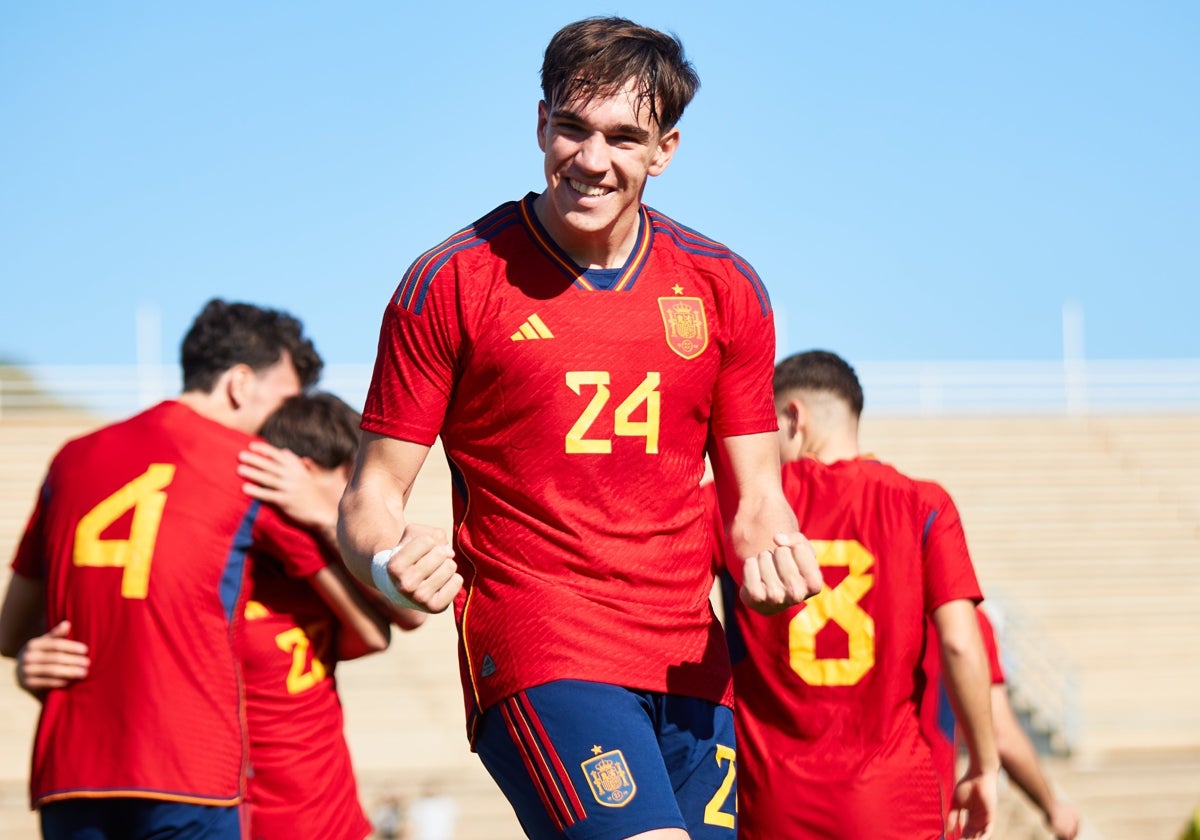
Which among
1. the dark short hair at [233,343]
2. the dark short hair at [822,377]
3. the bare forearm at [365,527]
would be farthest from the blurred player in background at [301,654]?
the dark short hair at [822,377]

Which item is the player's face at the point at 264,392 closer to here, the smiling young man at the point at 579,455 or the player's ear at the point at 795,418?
the player's ear at the point at 795,418

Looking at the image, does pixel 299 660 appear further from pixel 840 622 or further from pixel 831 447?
pixel 831 447

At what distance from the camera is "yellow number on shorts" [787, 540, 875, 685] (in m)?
4.65

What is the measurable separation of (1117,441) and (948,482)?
149 inches

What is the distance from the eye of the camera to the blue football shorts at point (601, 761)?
304 centimetres

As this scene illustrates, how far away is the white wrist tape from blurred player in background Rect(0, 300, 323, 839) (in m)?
1.57

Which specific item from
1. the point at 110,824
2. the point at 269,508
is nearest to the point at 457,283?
the point at 269,508

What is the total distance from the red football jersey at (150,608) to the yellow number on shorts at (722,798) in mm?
1739

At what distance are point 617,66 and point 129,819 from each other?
2.63m

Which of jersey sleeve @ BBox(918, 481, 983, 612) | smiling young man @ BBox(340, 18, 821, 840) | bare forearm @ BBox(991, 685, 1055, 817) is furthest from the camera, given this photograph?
bare forearm @ BBox(991, 685, 1055, 817)

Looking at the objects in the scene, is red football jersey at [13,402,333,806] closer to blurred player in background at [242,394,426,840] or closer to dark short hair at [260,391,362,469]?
blurred player in background at [242,394,426,840]

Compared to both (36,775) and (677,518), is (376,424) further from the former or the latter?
(36,775)

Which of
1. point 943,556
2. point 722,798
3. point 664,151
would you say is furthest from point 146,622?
point 943,556

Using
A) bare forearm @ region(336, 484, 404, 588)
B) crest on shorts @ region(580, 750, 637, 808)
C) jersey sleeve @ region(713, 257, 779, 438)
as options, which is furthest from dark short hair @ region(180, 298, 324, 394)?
crest on shorts @ region(580, 750, 637, 808)
